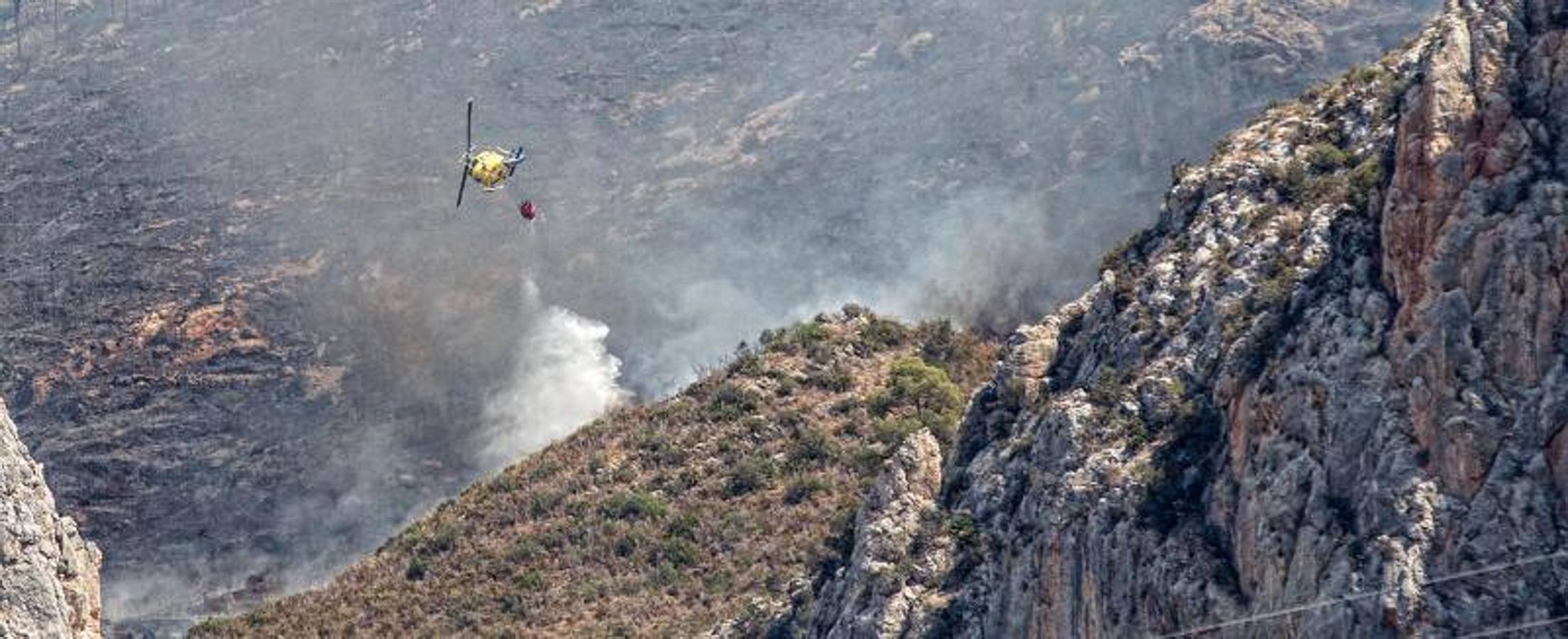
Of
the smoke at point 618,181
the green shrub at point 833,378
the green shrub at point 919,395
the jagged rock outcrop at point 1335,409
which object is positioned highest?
the smoke at point 618,181

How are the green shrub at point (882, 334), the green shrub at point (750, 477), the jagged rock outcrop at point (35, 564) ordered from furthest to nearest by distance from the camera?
the green shrub at point (882, 334) → the green shrub at point (750, 477) → the jagged rock outcrop at point (35, 564)

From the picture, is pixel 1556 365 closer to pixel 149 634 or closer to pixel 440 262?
pixel 149 634

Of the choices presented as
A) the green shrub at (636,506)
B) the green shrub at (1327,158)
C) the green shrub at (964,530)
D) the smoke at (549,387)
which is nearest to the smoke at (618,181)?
the smoke at (549,387)

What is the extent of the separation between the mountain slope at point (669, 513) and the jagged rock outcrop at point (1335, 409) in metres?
18.3

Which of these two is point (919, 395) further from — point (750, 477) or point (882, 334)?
point (882, 334)

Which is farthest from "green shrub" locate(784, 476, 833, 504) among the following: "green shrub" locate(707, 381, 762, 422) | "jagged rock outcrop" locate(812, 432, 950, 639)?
"jagged rock outcrop" locate(812, 432, 950, 639)

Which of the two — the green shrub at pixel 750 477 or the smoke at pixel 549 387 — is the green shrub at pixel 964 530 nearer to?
the green shrub at pixel 750 477

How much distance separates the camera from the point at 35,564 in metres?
60.0

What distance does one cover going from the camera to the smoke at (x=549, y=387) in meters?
122

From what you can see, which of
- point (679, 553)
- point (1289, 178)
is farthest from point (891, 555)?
point (679, 553)

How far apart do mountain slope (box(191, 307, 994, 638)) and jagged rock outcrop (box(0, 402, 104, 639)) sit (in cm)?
2004

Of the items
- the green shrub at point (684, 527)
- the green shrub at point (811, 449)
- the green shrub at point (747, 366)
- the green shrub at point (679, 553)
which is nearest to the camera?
the green shrub at point (679, 553)

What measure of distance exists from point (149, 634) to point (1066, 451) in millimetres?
57782

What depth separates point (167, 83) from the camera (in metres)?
164
